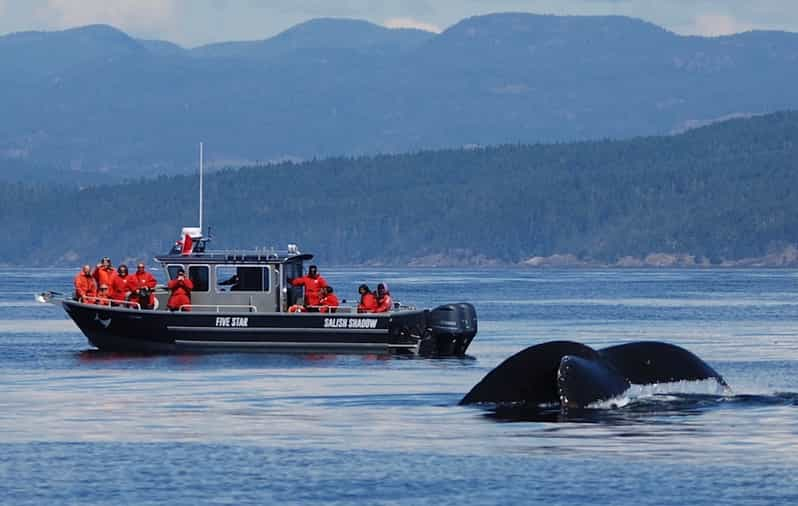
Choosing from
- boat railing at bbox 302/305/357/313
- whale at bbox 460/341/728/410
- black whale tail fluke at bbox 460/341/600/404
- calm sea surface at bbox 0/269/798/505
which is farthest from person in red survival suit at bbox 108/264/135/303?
whale at bbox 460/341/728/410

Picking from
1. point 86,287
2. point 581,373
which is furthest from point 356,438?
point 86,287

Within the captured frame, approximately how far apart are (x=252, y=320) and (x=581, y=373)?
24.9 meters

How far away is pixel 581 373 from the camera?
3884cm

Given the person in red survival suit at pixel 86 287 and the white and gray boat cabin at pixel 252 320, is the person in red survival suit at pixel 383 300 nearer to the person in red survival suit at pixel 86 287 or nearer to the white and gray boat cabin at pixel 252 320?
the white and gray boat cabin at pixel 252 320

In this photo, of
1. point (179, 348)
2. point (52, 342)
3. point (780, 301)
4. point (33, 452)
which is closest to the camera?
point (33, 452)

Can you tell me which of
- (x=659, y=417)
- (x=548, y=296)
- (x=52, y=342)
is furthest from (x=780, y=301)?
(x=659, y=417)

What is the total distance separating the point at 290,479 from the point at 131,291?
3265 cm

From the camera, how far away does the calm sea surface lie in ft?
103

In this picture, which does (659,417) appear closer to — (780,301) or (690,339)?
(690,339)

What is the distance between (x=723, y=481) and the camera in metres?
31.7

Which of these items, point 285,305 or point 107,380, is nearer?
point 107,380

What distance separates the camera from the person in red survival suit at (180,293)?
63312 millimetres

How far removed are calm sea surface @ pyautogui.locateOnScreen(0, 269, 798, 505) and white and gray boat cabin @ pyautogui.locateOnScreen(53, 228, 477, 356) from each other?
2.99 ft

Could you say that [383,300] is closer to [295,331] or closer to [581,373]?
[295,331]
